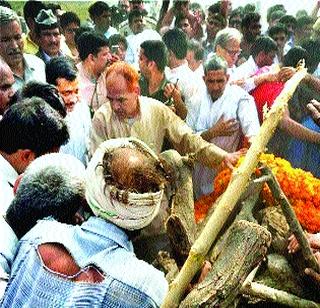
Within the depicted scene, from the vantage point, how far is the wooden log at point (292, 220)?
1.98 meters

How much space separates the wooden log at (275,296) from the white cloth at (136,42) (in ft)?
4.68

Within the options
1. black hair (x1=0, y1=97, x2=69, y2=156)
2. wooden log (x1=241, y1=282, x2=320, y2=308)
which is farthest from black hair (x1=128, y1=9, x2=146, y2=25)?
wooden log (x1=241, y1=282, x2=320, y2=308)

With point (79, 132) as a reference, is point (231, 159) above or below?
above

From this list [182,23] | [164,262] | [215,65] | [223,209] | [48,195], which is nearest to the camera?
[48,195]

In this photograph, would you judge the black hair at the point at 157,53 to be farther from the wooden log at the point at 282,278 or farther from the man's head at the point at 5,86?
the wooden log at the point at 282,278

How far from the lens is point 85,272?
113 cm

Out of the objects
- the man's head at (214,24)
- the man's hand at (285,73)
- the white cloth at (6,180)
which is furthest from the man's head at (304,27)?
the white cloth at (6,180)

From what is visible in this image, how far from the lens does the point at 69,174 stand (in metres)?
1.42

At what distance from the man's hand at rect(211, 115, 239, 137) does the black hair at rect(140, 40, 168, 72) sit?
0.43 meters

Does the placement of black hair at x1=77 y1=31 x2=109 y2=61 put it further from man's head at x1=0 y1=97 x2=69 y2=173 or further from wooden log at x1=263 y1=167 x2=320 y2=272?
wooden log at x1=263 y1=167 x2=320 y2=272

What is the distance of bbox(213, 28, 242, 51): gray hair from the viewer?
3057mm

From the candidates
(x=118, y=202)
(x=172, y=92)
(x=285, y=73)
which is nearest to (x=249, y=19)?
(x=285, y=73)

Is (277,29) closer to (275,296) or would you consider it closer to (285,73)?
(285,73)

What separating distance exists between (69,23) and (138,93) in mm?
790
